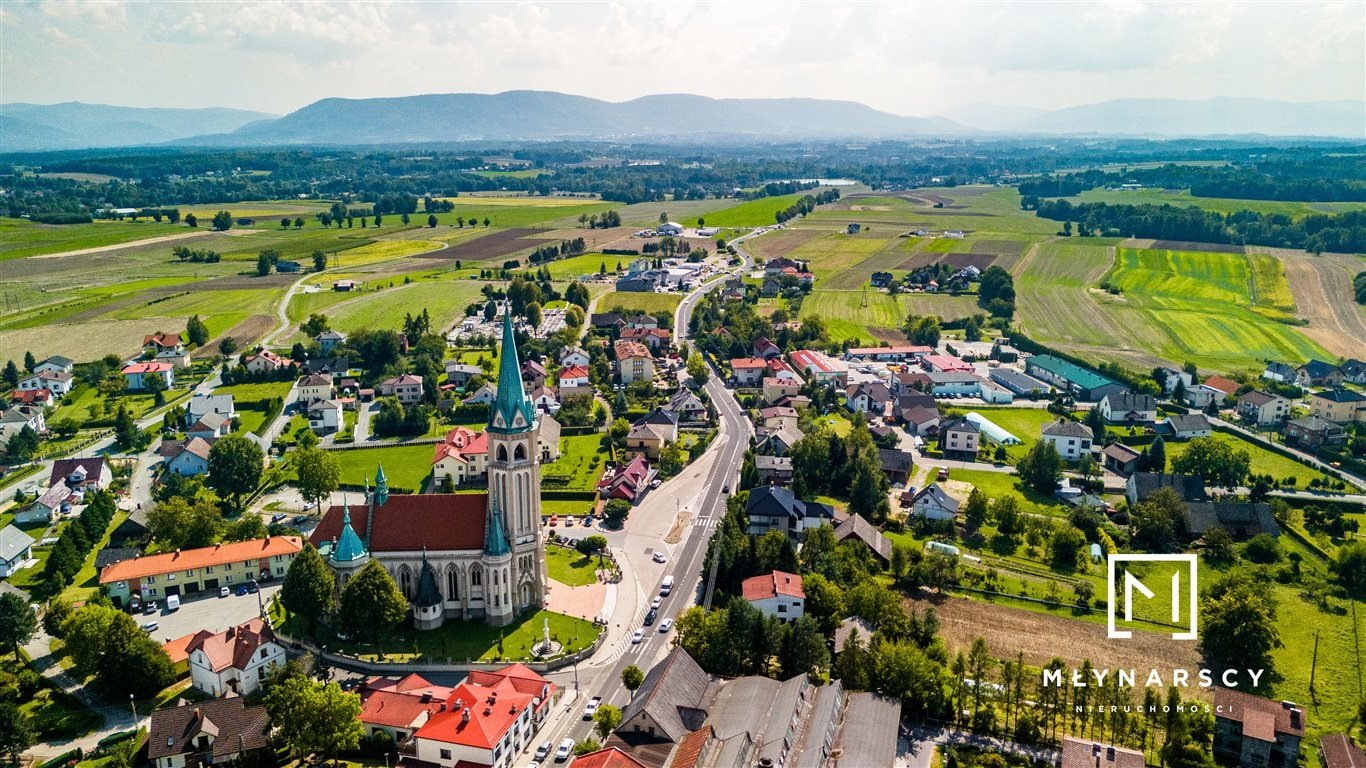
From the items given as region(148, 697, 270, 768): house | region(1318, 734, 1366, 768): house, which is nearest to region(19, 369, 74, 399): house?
region(148, 697, 270, 768): house

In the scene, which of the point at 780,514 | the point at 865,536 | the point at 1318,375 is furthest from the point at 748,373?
the point at 1318,375

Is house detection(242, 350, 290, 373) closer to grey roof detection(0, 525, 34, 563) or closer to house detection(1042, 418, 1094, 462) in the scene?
grey roof detection(0, 525, 34, 563)

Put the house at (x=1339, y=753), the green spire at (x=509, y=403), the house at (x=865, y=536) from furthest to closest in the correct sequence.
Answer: the house at (x=865, y=536), the green spire at (x=509, y=403), the house at (x=1339, y=753)

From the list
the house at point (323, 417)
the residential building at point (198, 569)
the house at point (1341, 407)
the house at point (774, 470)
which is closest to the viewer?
the residential building at point (198, 569)

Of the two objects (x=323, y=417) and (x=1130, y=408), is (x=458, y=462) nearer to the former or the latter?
(x=323, y=417)

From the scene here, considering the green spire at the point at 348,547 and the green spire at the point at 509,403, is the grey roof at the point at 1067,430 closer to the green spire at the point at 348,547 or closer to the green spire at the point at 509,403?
the green spire at the point at 509,403

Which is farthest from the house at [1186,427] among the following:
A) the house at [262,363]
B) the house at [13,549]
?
the house at [262,363]
